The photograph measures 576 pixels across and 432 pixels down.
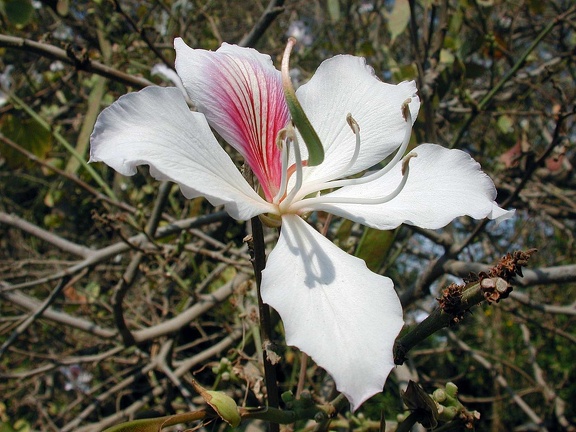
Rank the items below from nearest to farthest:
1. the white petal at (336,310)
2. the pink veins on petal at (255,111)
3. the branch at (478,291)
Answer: the branch at (478,291) → the white petal at (336,310) → the pink veins on petal at (255,111)

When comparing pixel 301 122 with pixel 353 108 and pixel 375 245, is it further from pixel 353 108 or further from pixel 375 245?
pixel 375 245

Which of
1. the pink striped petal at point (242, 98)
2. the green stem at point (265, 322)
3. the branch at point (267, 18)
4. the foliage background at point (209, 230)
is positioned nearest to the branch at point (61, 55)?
the foliage background at point (209, 230)

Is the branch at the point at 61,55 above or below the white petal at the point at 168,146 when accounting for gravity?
above

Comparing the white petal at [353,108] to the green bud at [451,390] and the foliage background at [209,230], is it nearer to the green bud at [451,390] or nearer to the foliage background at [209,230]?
the foliage background at [209,230]

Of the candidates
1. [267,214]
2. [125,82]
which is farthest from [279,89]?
[125,82]

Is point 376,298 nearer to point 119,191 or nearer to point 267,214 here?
point 267,214

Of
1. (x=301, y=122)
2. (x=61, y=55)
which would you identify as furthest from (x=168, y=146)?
(x=61, y=55)

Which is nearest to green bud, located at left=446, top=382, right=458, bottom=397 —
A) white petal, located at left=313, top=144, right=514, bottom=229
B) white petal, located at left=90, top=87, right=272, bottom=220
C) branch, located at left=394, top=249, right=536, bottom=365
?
branch, located at left=394, top=249, right=536, bottom=365
